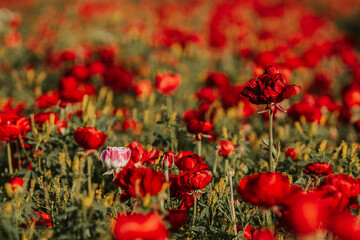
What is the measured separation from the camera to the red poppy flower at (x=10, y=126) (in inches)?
65.2

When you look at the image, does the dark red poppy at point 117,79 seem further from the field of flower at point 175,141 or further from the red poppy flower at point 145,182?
the red poppy flower at point 145,182

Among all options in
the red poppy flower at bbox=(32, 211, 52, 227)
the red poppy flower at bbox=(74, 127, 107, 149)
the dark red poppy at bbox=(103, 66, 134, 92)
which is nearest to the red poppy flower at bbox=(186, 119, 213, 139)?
the red poppy flower at bbox=(74, 127, 107, 149)

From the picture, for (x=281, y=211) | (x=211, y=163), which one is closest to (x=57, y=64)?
(x=211, y=163)

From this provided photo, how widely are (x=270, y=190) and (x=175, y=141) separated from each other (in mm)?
1125

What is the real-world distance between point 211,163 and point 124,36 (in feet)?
11.9

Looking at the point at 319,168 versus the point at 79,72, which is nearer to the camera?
the point at 319,168

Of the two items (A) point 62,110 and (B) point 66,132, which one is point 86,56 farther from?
(B) point 66,132

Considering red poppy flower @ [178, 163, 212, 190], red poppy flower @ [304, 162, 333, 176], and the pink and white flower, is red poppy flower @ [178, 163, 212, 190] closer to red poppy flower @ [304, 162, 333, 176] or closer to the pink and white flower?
the pink and white flower

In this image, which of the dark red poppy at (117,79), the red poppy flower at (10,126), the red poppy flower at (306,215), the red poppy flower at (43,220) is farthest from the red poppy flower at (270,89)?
the dark red poppy at (117,79)

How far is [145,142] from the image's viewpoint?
7.88 feet

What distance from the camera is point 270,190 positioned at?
1.08 meters

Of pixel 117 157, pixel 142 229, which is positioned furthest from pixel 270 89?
pixel 142 229

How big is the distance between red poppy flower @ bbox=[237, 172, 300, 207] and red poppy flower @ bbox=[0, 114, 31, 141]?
110 centimetres

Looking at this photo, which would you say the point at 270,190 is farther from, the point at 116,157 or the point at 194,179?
the point at 116,157
